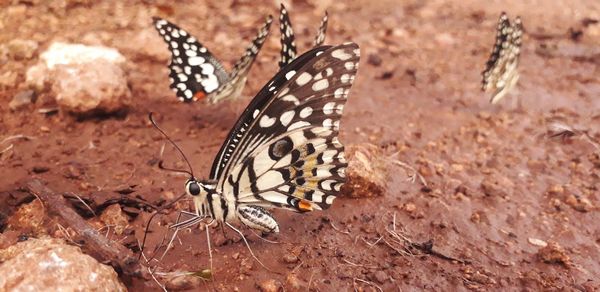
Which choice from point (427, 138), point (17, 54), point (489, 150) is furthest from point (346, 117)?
point (17, 54)

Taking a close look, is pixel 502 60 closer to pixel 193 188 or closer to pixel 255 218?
pixel 255 218

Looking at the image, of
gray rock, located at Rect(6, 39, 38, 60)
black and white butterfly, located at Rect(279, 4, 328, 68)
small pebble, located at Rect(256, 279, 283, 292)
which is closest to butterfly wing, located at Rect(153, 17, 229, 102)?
black and white butterfly, located at Rect(279, 4, 328, 68)

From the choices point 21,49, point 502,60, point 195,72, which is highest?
point 502,60

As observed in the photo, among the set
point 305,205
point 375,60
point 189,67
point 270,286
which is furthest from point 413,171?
point 189,67

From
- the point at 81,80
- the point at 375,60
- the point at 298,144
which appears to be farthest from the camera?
the point at 375,60

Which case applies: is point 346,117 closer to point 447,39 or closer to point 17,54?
point 447,39

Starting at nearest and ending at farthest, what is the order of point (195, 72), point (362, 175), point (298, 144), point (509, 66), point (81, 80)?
point (298, 144), point (362, 175), point (81, 80), point (195, 72), point (509, 66)

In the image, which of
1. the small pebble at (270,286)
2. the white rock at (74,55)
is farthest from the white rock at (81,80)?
the small pebble at (270,286)

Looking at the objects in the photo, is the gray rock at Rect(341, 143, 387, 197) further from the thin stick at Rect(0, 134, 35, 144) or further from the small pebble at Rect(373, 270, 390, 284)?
the thin stick at Rect(0, 134, 35, 144)
